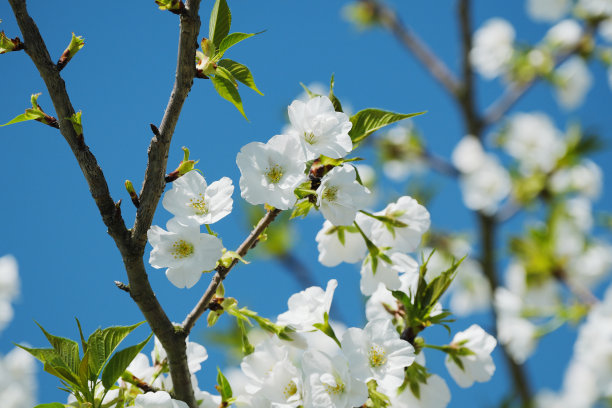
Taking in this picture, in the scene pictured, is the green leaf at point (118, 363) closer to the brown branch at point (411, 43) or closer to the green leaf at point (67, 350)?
the green leaf at point (67, 350)

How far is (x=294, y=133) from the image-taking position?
751 millimetres

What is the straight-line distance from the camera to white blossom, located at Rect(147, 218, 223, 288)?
0.70m

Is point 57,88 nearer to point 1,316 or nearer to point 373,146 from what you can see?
point 1,316

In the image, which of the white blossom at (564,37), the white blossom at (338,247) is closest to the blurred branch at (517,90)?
the white blossom at (564,37)

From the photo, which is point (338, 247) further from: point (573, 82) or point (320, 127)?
point (573, 82)

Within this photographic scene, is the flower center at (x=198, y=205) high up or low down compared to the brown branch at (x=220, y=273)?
up

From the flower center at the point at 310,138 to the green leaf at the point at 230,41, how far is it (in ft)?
0.47

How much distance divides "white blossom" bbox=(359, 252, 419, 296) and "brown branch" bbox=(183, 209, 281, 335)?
0.22 metres

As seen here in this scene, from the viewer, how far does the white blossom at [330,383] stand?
0.70 metres

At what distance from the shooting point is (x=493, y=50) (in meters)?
3.72

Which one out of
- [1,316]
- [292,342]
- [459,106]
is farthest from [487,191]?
[292,342]

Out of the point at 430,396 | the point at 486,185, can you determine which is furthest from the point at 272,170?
the point at 486,185

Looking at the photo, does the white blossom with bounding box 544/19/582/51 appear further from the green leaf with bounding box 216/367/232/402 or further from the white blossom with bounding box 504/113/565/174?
the green leaf with bounding box 216/367/232/402

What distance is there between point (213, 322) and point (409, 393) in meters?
0.32
